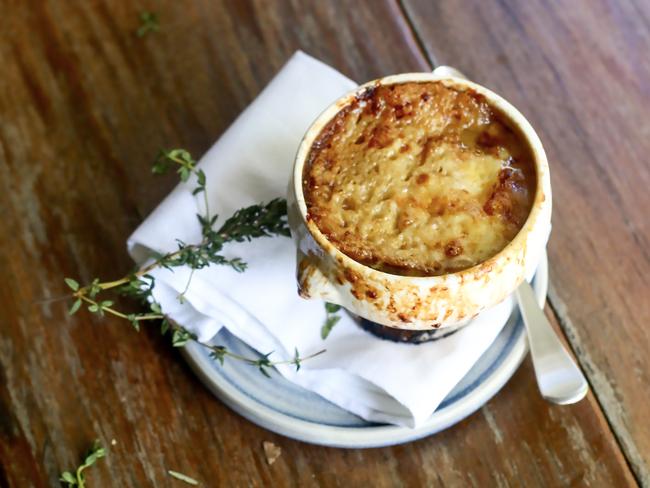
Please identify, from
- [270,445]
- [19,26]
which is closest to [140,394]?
[270,445]

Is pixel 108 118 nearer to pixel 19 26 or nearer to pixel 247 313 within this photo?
pixel 19 26

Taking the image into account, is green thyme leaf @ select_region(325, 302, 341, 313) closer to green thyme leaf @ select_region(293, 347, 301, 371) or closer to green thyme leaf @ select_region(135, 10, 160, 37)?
green thyme leaf @ select_region(293, 347, 301, 371)

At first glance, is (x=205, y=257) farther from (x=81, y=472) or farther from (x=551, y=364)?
(x=551, y=364)

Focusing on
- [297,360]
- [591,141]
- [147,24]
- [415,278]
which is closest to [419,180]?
[415,278]

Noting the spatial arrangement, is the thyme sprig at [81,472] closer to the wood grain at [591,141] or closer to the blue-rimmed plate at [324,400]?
the blue-rimmed plate at [324,400]

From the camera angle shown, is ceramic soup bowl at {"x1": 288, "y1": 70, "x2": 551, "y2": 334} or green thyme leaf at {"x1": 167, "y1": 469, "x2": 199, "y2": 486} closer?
ceramic soup bowl at {"x1": 288, "y1": 70, "x2": 551, "y2": 334}

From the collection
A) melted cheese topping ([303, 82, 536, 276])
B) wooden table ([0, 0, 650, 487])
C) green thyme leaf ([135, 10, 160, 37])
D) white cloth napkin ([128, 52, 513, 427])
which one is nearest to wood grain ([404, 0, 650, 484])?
wooden table ([0, 0, 650, 487])

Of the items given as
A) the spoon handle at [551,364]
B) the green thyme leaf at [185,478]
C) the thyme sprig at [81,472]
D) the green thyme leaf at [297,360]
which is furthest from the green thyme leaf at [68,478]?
the spoon handle at [551,364]
